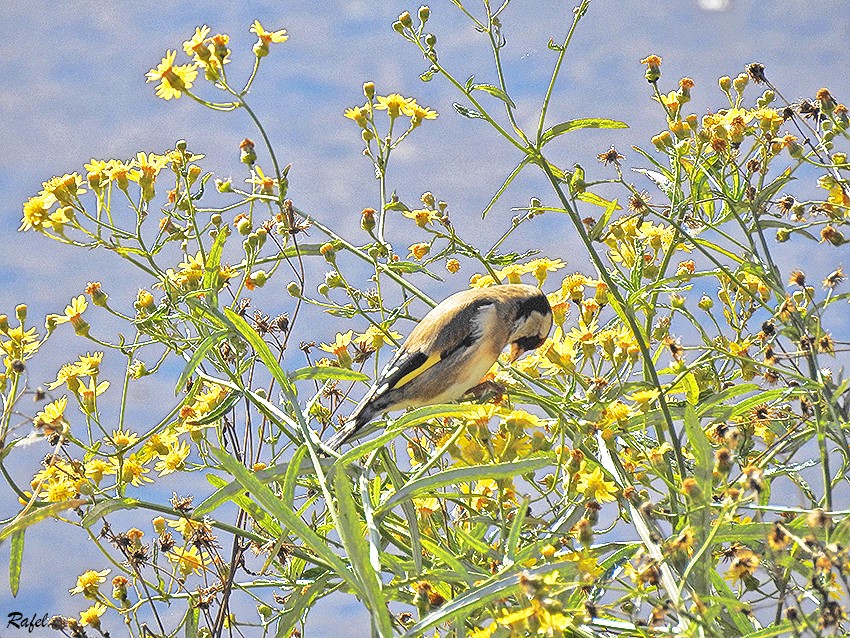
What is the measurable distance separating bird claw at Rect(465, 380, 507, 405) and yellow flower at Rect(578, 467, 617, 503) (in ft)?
0.73

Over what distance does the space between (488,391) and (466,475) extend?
329mm

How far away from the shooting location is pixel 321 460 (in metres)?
1.14

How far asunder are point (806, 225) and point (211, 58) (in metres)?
0.72

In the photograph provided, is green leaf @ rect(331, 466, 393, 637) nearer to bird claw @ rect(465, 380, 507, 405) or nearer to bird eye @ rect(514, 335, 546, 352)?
bird claw @ rect(465, 380, 507, 405)

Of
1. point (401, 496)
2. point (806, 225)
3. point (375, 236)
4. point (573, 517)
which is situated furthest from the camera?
point (375, 236)

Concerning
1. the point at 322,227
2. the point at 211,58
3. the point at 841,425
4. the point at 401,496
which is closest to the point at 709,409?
the point at 841,425

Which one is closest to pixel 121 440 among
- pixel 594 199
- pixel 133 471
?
pixel 133 471

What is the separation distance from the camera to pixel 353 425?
4.22 ft

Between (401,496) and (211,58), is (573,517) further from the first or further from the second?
(211,58)

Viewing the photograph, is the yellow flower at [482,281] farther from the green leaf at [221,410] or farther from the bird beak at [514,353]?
the green leaf at [221,410]

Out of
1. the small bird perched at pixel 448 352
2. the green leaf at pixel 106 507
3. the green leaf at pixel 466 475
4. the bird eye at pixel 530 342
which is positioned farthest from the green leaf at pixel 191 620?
the bird eye at pixel 530 342

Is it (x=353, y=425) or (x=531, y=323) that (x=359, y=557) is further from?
(x=531, y=323)

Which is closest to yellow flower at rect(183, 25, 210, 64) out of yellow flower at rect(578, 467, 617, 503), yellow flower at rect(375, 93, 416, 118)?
yellow flower at rect(375, 93, 416, 118)

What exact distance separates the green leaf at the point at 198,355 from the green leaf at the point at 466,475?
27 cm
